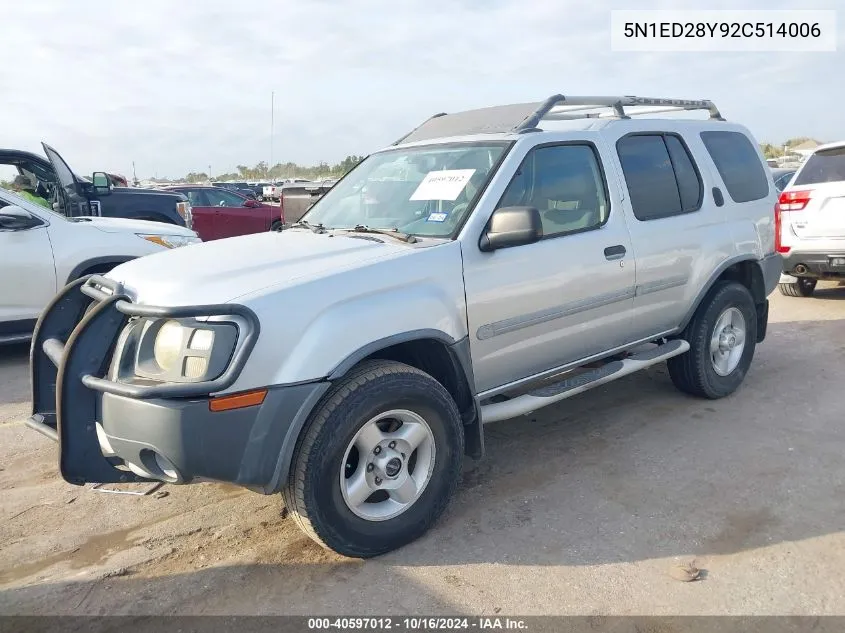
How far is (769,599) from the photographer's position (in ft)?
8.98

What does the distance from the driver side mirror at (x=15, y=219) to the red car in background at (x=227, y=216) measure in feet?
24.2

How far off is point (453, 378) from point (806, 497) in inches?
75.7

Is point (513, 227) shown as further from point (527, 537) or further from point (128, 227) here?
point (128, 227)

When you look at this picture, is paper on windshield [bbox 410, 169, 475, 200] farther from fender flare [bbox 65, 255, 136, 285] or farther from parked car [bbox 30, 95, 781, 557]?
fender flare [bbox 65, 255, 136, 285]

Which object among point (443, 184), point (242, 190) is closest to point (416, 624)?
point (443, 184)

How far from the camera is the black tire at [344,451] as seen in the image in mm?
2809

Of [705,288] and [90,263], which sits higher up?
[90,263]

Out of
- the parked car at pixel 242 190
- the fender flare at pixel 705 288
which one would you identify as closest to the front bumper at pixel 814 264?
the fender flare at pixel 705 288

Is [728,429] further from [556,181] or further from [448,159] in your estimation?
[448,159]

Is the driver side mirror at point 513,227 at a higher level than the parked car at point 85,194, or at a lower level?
lower

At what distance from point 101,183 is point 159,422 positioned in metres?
7.23

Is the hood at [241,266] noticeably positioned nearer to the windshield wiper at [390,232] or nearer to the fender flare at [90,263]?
the windshield wiper at [390,232]

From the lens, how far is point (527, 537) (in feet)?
10.6

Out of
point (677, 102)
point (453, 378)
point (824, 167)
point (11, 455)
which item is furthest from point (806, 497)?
point (824, 167)
